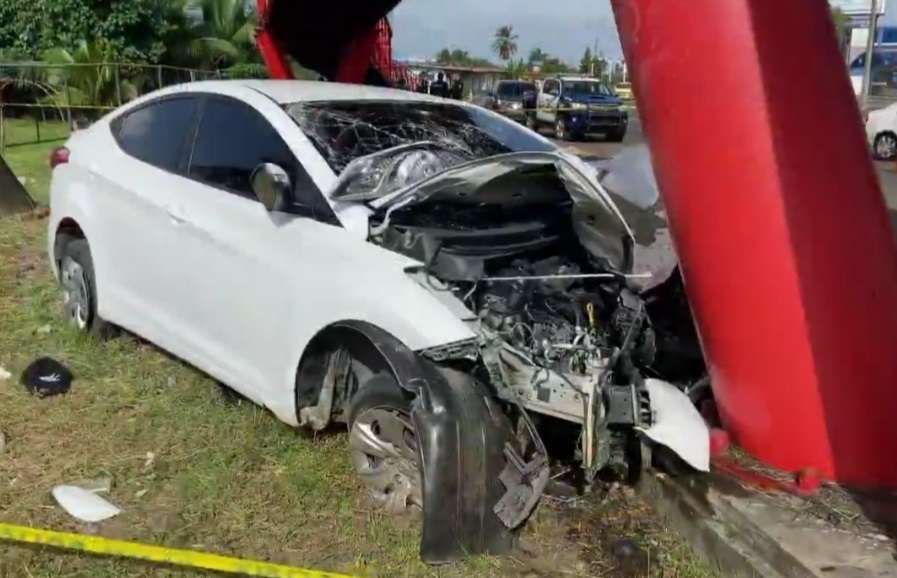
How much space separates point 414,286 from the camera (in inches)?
157

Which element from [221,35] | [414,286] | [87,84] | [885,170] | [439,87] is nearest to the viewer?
[414,286]

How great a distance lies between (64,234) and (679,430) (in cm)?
424

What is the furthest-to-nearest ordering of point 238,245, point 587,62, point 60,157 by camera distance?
point 587,62 < point 60,157 < point 238,245

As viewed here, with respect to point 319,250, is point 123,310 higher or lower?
lower

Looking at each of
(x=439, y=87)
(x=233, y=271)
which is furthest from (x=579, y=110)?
(x=233, y=271)

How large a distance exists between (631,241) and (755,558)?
1581mm

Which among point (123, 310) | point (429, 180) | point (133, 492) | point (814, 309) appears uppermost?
point (429, 180)

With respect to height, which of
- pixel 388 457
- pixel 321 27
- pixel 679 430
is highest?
pixel 321 27

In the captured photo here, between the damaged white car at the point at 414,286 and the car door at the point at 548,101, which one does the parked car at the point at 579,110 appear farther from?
the damaged white car at the point at 414,286

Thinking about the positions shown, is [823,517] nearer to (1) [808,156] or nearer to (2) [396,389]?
(1) [808,156]

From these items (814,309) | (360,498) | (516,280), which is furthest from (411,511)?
(814,309)

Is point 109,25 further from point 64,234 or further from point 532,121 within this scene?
point 64,234

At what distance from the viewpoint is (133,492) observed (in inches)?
175

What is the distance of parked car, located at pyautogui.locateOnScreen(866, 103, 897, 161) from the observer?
19750 mm
